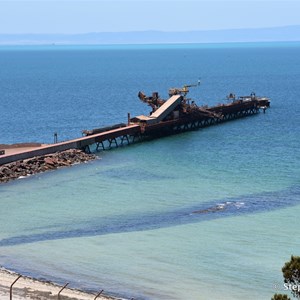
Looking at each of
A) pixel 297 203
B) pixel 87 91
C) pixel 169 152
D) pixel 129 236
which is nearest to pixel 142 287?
pixel 129 236

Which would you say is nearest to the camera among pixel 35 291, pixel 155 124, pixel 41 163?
pixel 35 291

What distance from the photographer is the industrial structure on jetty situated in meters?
64.9

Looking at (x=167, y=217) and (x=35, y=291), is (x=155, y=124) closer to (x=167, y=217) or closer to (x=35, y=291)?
(x=167, y=217)

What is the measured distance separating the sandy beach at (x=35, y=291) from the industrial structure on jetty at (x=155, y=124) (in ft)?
85.1

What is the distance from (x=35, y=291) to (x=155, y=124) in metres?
45.5

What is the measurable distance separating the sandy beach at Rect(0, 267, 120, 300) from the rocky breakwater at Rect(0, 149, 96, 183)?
2208 centimetres

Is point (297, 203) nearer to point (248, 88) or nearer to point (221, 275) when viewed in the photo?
point (221, 275)

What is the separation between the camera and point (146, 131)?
74.6 metres

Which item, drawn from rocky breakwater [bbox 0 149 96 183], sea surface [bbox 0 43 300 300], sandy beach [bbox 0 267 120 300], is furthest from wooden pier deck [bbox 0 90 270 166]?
sandy beach [bbox 0 267 120 300]

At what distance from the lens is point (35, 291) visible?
31.5 m

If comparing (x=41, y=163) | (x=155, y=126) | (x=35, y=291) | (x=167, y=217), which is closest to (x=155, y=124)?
(x=155, y=126)

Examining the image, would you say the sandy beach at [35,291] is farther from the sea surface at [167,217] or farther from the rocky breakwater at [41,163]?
the rocky breakwater at [41,163]

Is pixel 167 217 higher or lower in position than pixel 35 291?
lower

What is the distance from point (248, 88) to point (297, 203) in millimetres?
96409
